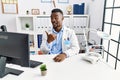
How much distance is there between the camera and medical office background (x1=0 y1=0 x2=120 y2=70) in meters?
2.25

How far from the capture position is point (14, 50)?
1163 millimetres

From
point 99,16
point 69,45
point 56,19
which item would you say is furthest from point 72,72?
point 99,16

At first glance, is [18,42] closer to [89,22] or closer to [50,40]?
[50,40]

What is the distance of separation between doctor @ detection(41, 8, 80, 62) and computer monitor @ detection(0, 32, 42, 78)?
0.69m

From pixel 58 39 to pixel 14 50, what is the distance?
867mm

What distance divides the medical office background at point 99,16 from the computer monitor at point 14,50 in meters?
1.51

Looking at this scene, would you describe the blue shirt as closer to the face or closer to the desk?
the face

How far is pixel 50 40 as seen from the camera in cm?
182

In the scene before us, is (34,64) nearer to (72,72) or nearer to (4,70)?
(4,70)

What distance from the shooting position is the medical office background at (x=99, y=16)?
7.40ft

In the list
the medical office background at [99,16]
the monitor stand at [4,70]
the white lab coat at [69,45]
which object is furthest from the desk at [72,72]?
the medical office background at [99,16]

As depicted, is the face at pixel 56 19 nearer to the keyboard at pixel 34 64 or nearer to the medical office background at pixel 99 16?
the keyboard at pixel 34 64

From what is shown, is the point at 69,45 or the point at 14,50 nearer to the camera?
the point at 14,50

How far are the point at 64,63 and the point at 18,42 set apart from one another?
0.55 metres
